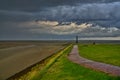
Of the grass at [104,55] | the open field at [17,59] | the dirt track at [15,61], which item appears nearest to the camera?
the dirt track at [15,61]

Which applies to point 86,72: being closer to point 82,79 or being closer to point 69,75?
point 69,75

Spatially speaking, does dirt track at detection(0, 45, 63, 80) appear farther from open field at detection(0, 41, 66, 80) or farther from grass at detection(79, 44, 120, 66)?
grass at detection(79, 44, 120, 66)

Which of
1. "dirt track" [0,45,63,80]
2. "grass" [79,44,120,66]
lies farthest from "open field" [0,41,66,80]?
"grass" [79,44,120,66]

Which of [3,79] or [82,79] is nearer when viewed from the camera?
[82,79]

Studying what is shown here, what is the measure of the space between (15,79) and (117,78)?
7.83 m

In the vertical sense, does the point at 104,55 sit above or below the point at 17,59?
above

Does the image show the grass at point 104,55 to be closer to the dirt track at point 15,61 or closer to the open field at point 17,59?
the open field at point 17,59

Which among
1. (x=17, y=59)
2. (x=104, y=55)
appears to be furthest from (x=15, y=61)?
(x=104, y=55)

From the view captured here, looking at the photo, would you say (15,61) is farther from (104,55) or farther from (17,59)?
(104,55)

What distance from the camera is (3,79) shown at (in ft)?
73.4

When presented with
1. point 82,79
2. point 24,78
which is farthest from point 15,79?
point 82,79

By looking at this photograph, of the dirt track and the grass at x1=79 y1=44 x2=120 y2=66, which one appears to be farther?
the grass at x1=79 y1=44 x2=120 y2=66

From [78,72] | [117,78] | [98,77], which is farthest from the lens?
[78,72]

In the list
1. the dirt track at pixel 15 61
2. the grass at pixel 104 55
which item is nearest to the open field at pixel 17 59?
the dirt track at pixel 15 61
